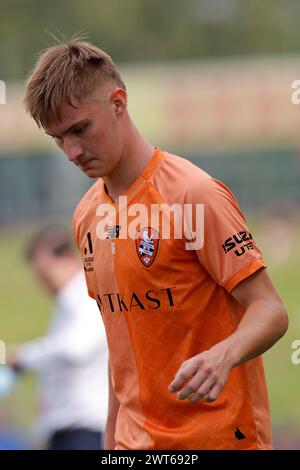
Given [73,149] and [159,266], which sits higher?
[73,149]

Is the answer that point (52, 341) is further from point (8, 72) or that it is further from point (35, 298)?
point (8, 72)

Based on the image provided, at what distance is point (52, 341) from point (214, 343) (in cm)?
363

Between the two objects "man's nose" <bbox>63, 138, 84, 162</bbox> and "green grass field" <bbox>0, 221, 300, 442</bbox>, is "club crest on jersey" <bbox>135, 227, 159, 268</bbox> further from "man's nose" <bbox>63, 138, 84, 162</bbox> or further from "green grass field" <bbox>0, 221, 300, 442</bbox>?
"green grass field" <bbox>0, 221, 300, 442</bbox>

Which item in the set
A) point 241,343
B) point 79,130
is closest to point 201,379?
point 241,343

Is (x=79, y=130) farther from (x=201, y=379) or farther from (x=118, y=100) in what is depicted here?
(x=201, y=379)

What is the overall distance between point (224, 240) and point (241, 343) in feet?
1.37

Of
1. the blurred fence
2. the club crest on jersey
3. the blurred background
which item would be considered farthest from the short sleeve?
the blurred fence

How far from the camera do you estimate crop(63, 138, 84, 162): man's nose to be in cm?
431

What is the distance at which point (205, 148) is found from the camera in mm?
42312

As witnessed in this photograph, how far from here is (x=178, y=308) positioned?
4352mm

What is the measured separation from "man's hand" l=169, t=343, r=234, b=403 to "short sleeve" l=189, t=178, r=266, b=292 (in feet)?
1.44

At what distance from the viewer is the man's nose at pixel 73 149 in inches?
170

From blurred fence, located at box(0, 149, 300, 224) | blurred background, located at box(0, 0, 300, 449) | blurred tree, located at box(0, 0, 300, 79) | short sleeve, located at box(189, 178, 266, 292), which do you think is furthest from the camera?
blurred tree, located at box(0, 0, 300, 79)

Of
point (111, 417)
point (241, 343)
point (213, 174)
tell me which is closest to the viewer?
point (241, 343)
